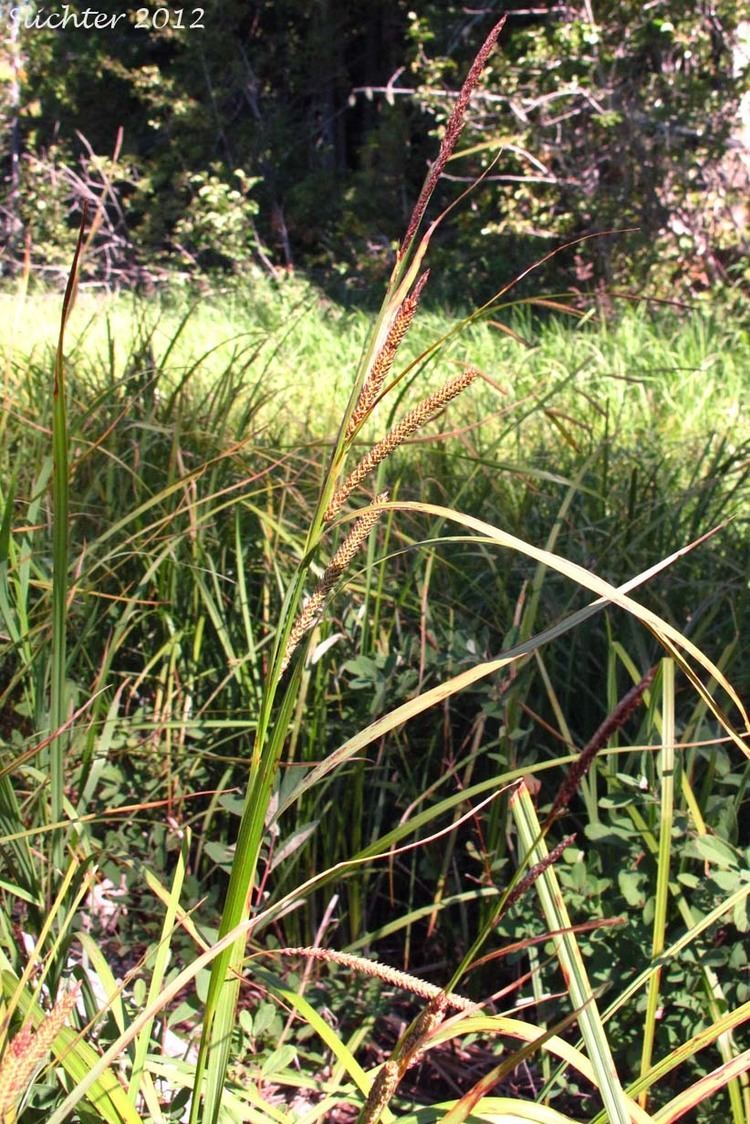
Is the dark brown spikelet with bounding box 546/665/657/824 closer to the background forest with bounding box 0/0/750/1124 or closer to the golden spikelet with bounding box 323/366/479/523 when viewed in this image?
the background forest with bounding box 0/0/750/1124

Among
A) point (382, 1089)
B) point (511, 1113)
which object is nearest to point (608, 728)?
point (382, 1089)

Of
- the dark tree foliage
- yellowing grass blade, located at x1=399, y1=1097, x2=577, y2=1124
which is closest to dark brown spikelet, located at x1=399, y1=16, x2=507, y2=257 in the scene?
yellowing grass blade, located at x1=399, y1=1097, x2=577, y2=1124

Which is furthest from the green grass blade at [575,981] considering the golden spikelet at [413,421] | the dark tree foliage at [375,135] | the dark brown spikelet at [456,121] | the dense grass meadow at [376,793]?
the dark tree foliage at [375,135]

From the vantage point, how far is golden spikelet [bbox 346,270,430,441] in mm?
671

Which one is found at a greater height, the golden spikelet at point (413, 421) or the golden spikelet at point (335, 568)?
the golden spikelet at point (413, 421)

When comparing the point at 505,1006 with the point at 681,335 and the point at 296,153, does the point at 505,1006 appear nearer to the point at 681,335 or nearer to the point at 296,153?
the point at 681,335

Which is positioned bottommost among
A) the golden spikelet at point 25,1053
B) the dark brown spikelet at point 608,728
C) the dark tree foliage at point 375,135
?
the golden spikelet at point 25,1053

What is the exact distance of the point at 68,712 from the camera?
5.18 feet

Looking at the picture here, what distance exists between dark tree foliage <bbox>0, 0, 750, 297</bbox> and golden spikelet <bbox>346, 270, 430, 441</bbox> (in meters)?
4.89

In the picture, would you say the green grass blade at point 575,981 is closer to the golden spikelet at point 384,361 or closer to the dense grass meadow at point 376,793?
the dense grass meadow at point 376,793

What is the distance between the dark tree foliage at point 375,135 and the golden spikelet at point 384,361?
489 centimetres

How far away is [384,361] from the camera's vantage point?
678mm

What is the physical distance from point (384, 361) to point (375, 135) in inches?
400

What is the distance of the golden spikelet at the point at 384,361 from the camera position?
67 cm
